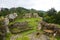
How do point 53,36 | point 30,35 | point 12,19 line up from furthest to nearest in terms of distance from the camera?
point 12,19
point 30,35
point 53,36

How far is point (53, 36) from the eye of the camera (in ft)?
77.8

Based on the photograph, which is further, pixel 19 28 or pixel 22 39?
pixel 19 28

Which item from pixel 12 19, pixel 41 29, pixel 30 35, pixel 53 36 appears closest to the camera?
pixel 53 36

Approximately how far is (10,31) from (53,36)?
8634 mm

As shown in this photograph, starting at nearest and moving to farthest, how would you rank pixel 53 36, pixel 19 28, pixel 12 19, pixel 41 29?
pixel 53 36 < pixel 41 29 < pixel 19 28 < pixel 12 19

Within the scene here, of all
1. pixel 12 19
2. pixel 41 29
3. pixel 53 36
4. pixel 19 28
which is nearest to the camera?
pixel 53 36

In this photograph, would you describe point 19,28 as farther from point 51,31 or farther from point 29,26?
point 51,31

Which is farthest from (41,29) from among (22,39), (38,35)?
(22,39)

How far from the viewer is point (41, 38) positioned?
23875mm

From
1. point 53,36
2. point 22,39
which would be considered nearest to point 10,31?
point 22,39

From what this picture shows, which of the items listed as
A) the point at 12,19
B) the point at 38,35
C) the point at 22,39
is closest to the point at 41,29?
the point at 38,35

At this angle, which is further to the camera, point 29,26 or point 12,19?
point 12,19

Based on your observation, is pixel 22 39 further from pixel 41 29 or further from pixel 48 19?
pixel 48 19

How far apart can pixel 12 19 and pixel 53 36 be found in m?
16.3
